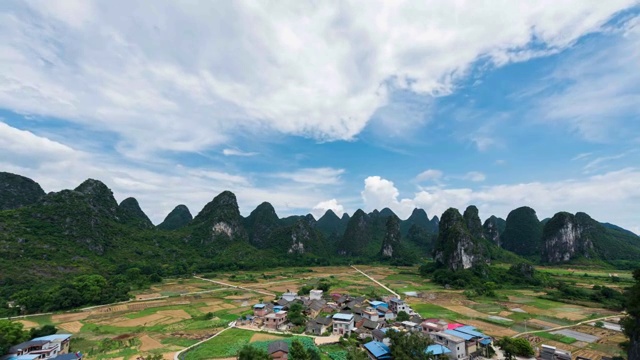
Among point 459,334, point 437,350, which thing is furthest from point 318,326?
point 459,334

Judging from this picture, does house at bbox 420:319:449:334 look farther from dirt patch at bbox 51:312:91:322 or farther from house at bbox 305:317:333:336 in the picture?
dirt patch at bbox 51:312:91:322

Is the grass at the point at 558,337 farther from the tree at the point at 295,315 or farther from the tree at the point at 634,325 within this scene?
the tree at the point at 295,315

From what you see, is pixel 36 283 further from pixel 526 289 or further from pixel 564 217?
pixel 564 217

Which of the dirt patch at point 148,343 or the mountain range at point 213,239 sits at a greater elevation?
the mountain range at point 213,239

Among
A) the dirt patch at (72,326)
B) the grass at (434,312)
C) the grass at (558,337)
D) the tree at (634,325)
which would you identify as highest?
the tree at (634,325)

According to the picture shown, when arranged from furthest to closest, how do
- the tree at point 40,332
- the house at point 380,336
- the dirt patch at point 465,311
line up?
the dirt patch at point 465,311, the tree at point 40,332, the house at point 380,336

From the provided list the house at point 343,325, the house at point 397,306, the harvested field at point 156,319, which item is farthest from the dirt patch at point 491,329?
the harvested field at point 156,319

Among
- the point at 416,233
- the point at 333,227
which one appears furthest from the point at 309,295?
the point at 333,227
